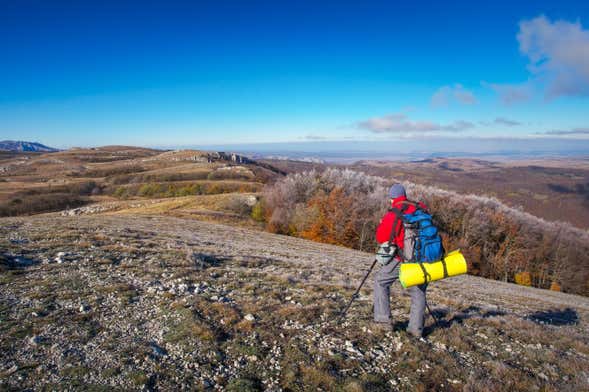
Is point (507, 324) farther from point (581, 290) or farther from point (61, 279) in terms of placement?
point (581, 290)

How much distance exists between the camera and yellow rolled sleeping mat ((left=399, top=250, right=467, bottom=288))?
23.6ft

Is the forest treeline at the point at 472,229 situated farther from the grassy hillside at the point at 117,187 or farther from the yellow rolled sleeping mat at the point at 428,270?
the yellow rolled sleeping mat at the point at 428,270

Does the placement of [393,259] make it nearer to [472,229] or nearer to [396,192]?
[396,192]

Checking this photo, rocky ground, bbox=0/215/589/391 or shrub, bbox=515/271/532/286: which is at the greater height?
rocky ground, bbox=0/215/589/391

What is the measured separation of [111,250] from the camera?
1470cm

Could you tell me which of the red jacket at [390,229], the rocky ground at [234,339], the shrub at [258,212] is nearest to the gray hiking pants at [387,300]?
the rocky ground at [234,339]

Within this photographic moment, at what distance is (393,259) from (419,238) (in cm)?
91

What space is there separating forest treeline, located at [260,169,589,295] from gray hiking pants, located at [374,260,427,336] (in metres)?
42.9

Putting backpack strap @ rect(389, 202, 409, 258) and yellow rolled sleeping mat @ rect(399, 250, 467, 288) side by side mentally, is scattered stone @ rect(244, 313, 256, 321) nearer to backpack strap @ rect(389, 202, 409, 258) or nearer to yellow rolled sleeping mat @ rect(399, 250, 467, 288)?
yellow rolled sleeping mat @ rect(399, 250, 467, 288)

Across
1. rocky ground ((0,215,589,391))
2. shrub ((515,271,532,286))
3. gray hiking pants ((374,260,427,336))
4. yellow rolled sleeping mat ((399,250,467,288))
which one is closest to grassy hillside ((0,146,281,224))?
shrub ((515,271,532,286))

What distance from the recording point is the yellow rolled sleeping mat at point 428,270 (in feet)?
23.6

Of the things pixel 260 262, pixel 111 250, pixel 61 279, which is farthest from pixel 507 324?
pixel 111 250

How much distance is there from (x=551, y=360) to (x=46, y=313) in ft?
40.6

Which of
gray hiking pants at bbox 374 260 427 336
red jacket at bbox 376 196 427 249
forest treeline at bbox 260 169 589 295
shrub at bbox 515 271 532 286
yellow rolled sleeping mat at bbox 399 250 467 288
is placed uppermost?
red jacket at bbox 376 196 427 249
